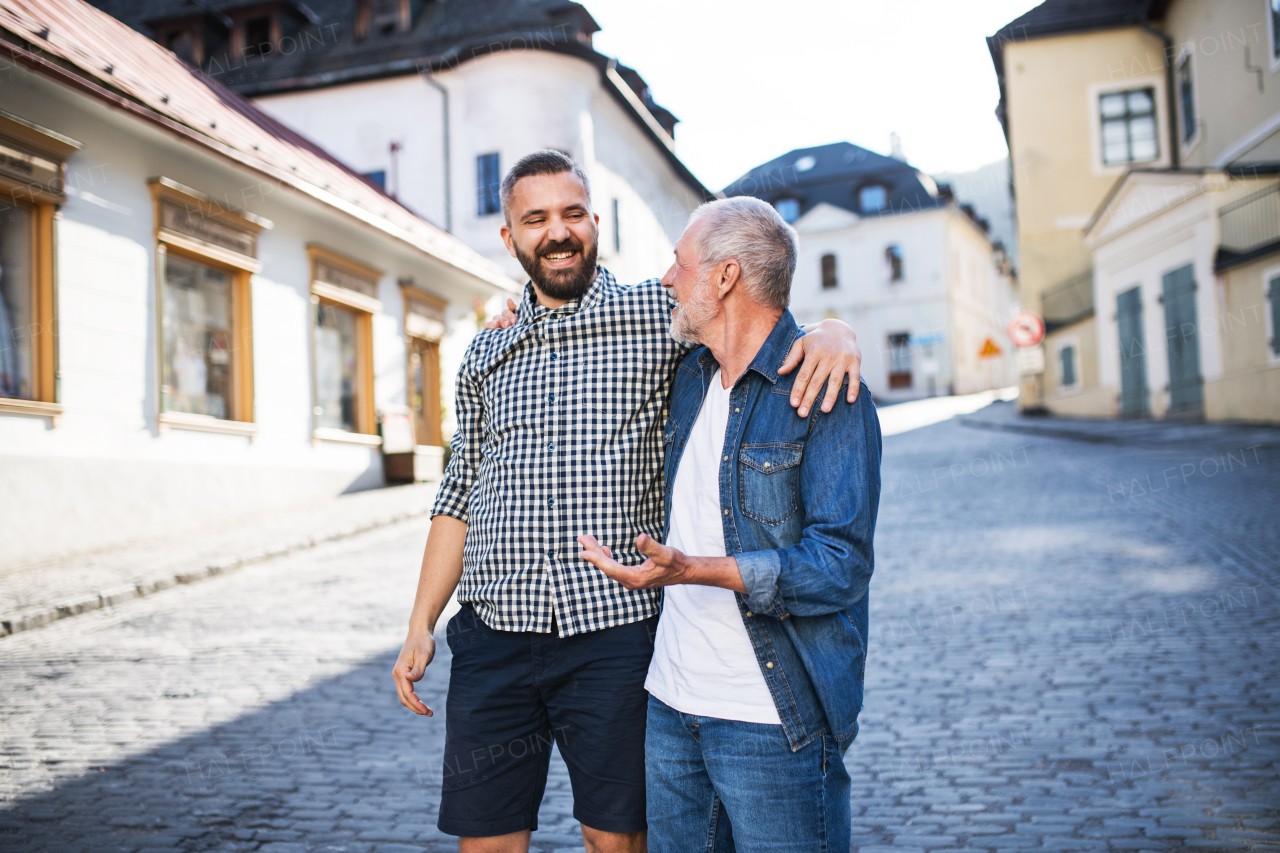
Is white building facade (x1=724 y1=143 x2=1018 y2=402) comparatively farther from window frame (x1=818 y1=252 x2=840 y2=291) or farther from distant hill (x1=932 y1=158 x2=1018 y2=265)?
distant hill (x1=932 y1=158 x2=1018 y2=265)

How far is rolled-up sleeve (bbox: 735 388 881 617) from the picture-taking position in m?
1.91

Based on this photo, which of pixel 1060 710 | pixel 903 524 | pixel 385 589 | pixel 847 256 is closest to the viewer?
pixel 1060 710

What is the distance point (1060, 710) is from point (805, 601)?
3335mm

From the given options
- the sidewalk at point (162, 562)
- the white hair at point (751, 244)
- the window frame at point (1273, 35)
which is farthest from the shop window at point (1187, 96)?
the white hair at point (751, 244)

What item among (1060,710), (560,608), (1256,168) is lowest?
(1060,710)

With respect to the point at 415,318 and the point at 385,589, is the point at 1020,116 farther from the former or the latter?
the point at 385,589

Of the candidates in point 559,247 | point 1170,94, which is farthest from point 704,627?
point 1170,94

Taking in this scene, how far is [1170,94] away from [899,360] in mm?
23734

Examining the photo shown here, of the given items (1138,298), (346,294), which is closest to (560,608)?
(346,294)

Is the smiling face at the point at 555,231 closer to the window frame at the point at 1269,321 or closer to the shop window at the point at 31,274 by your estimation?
the shop window at the point at 31,274

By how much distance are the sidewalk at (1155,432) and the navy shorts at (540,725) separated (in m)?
13.5

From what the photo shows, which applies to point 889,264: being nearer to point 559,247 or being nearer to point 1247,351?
point 1247,351

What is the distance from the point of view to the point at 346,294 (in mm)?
15570

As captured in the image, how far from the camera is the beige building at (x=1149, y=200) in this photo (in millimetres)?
17594
